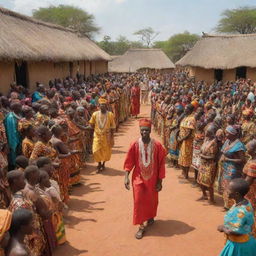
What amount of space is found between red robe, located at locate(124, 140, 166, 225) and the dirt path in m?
0.42

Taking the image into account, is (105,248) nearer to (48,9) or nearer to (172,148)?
(172,148)

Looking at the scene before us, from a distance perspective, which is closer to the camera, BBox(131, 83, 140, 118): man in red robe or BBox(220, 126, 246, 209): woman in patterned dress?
BBox(220, 126, 246, 209): woman in patterned dress

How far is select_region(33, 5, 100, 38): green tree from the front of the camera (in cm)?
4888

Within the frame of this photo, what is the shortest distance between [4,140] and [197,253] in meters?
4.10

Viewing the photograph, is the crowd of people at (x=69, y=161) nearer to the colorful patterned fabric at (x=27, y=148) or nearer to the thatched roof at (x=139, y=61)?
the colorful patterned fabric at (x=27, y=148)

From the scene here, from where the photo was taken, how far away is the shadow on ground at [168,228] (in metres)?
5.48

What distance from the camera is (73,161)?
7.05 meters

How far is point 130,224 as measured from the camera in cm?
576

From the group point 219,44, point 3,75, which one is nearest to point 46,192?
point 3,75

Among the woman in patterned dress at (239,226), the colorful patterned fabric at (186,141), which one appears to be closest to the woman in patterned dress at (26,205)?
the woman in patterned dress at (239,226)

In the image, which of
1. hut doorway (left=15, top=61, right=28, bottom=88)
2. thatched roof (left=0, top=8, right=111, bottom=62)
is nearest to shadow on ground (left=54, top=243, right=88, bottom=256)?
thatched roof (left=0, top=8, right=111, bottom=62)


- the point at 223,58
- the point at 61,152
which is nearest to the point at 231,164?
the point at 61,152

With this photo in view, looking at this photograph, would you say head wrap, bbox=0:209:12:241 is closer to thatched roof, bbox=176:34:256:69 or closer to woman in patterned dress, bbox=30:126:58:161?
woman in patterned dress, bbox=30:126:58:161

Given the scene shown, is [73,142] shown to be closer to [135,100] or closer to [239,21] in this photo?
[135,100]
